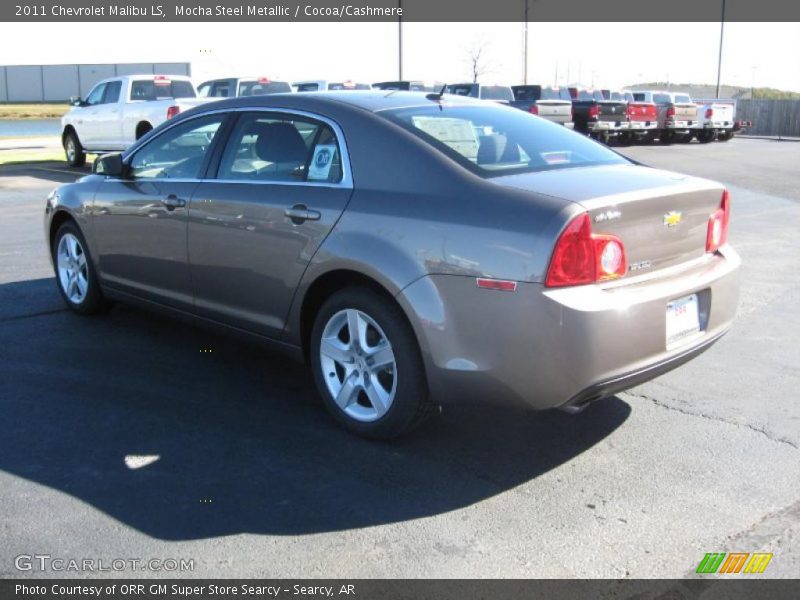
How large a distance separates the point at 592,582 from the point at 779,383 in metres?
2.72

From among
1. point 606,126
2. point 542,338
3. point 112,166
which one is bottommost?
point 542,338

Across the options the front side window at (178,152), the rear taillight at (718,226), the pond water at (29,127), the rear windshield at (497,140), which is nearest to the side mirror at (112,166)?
the front side window at (178,152)

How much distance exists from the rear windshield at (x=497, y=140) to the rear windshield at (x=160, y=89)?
14.6 metres

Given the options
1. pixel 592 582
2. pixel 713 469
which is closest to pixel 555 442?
pixel 713 469

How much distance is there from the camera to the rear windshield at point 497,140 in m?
4.26

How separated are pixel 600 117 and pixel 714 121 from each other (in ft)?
25.2

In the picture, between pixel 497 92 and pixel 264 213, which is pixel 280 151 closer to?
pixel 264 213

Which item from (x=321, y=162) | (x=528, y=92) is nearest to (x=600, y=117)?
(x=528, y=92)

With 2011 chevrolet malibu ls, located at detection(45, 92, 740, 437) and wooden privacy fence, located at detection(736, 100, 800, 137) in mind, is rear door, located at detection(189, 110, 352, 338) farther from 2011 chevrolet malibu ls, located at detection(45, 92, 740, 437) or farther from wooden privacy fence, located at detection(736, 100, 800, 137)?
wooden privacy fence, located at detection(736, 100, 800, 137)

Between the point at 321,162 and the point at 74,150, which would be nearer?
the point at 321,162

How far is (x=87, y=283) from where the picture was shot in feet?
21.0

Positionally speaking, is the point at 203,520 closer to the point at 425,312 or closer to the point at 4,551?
the point at 4,551

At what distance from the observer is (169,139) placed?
18.5ft

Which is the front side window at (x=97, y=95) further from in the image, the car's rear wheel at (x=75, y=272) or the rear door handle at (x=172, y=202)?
the rear door handle at (x=172, y=202)
